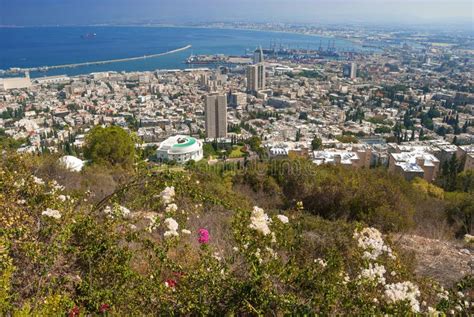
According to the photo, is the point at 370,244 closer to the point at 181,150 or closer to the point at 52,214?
the point at 52,214

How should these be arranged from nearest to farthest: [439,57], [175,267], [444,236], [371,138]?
1. [175,267]
2. [444,236]
3. [371,138]
4. [439,57]

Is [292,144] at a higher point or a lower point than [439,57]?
lower

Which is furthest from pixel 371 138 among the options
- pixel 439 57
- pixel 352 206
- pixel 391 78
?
pixel 439 57

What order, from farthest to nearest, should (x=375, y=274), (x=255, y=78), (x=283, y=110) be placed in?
(x=255, y=78)
(x=283, y=110)
(x=375, y=274)

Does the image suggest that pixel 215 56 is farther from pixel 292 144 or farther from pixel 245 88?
pixel 292 144

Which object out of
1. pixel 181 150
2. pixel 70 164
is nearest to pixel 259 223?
pixel 70 164

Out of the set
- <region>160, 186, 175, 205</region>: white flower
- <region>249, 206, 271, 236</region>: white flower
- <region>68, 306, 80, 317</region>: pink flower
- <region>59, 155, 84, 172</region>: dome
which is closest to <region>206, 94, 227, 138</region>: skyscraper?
<region>59, 155, 84, 172</region>: dome
